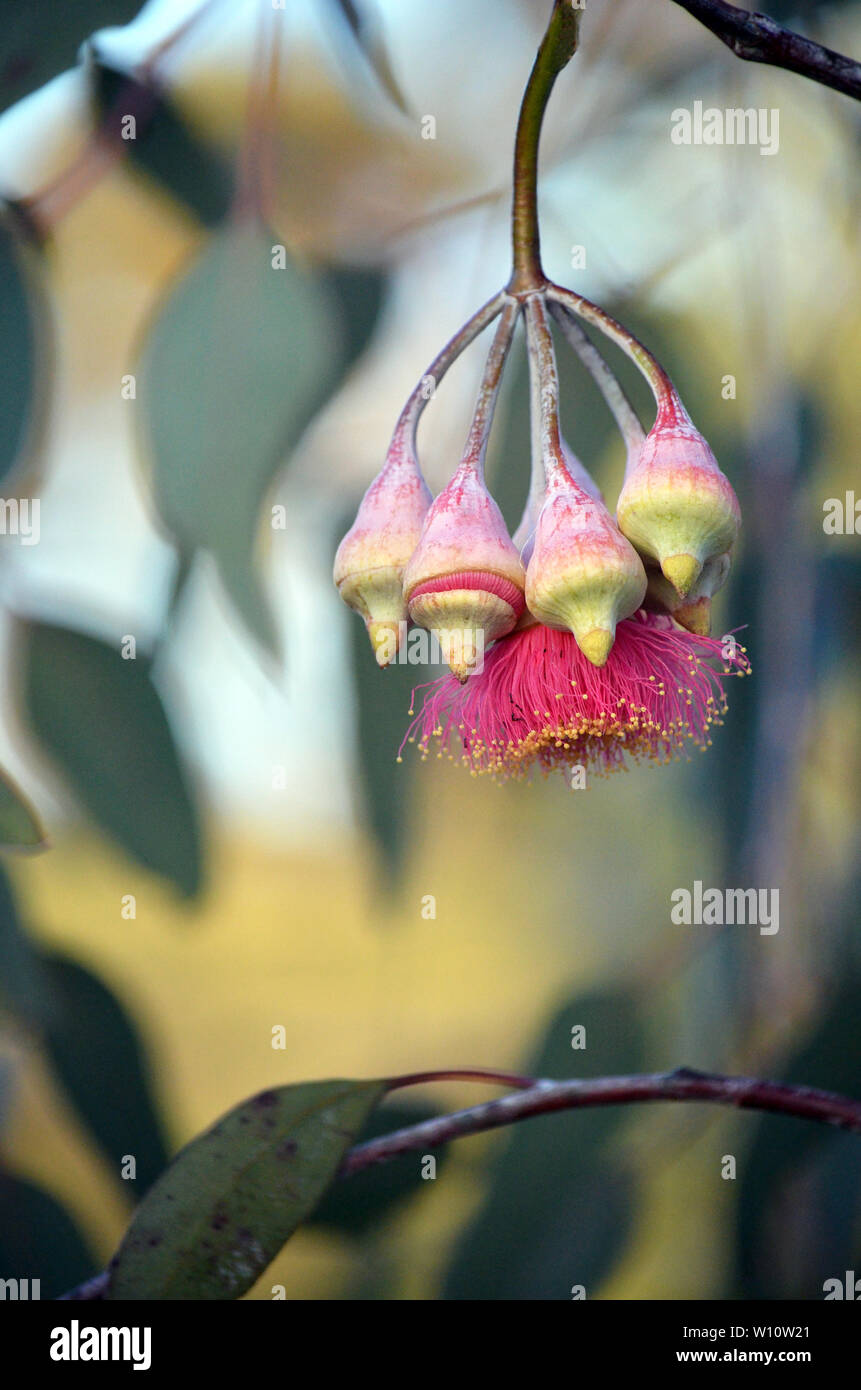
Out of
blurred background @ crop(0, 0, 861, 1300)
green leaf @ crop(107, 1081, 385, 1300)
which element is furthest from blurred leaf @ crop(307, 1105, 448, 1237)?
green leaf @ crop(107, 1081, 385, 1300)

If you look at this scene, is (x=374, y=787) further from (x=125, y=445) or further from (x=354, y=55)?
(x=354, y=55)

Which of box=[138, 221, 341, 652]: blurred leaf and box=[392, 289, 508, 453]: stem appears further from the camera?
box=[138, 221, 341, 652]: blurred leaf

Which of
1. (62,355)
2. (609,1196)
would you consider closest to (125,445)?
(62,355)

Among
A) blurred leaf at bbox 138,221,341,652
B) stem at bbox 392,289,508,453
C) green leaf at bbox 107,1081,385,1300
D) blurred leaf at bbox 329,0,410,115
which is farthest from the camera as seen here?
blurred leaf at bbox 329,0,410,115

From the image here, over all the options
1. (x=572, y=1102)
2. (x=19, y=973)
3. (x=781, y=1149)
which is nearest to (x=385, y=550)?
(x=572, y=1102)

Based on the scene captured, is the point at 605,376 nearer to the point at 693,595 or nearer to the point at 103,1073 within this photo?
the point at 693,595

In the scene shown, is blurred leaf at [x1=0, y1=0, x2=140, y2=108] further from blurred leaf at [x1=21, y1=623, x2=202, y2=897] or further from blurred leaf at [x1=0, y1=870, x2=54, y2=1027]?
blurred leaf at [x1=0, y1=870, x2=54, y2=1027]
